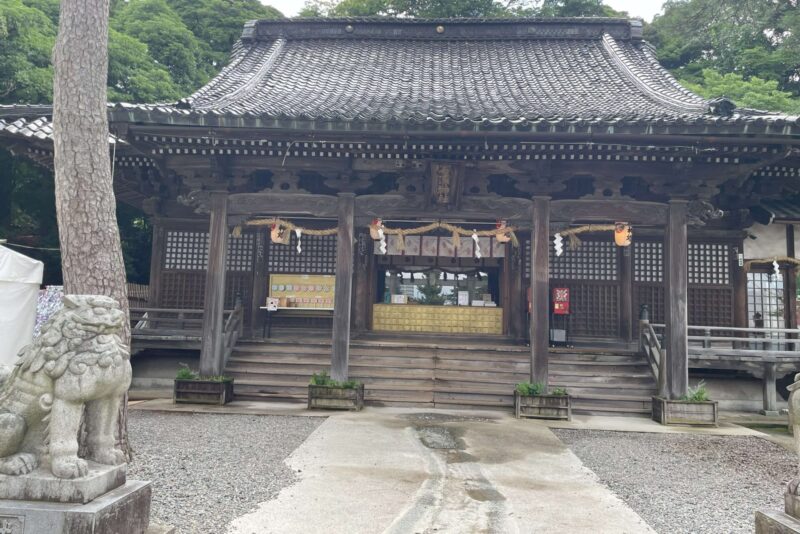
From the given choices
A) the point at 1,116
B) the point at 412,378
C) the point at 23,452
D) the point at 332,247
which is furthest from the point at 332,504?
the point at 1,116

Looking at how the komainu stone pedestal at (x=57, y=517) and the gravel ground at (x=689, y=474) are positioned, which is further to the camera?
the gravel ground at (x=689, y=474)

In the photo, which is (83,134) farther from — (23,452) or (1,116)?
(1,116)

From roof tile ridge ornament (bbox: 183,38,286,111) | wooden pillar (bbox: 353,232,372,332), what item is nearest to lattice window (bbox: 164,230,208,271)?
roof tile ridge ornament (bbox: 183,38,286,111)

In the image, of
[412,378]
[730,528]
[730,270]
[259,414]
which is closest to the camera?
[730,528]

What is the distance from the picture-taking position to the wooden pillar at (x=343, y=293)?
345 inches

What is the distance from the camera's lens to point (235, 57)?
47.0 feet

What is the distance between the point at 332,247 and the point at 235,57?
6.91m

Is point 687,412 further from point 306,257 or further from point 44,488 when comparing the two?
point 44,488

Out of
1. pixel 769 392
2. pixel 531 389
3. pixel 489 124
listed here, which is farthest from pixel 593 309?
pixel 489 124

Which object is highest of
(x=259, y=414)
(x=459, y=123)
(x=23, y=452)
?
(x=459, y=123)

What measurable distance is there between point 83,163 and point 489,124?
538 centimetres

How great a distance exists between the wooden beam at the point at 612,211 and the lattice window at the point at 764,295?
14.1 ft

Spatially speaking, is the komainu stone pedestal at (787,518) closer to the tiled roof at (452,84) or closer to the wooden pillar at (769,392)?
the tiled roof at (452,84)

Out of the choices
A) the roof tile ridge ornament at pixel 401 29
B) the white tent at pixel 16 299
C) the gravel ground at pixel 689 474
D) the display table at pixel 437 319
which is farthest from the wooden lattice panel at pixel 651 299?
the white tent at pixel 16 299
